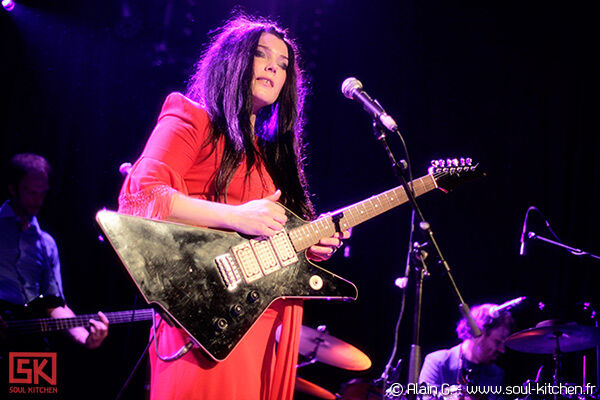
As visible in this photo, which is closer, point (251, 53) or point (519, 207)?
point (251, 53)

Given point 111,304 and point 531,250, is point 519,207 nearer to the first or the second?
point 531,250

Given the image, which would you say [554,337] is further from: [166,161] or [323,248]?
[166,161]

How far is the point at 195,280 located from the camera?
6.45ft

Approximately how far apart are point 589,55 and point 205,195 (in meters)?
6.17

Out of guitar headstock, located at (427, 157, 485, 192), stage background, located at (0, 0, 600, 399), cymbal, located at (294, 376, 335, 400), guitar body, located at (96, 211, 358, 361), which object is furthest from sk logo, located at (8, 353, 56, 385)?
guitar headstock, located at (427, 157, 485, 192)

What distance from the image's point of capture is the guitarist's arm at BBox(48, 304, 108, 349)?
418 centimetres

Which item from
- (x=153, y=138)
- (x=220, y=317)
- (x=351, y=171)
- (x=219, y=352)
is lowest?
(x=219, y=352)

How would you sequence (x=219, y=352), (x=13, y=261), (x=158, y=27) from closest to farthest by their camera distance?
(x=219, y=352), (x=13, y=261), (x=158, y=27)

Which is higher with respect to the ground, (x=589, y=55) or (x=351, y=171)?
(x=589, y=55)

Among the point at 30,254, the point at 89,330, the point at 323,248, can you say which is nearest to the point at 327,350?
the point at 89,330

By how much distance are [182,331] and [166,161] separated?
71 centimetres

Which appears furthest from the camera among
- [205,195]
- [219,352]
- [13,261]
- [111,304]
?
[111,304]

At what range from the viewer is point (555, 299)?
596 centimetres

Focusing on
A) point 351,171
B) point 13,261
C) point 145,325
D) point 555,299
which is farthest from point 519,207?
point 13,261
